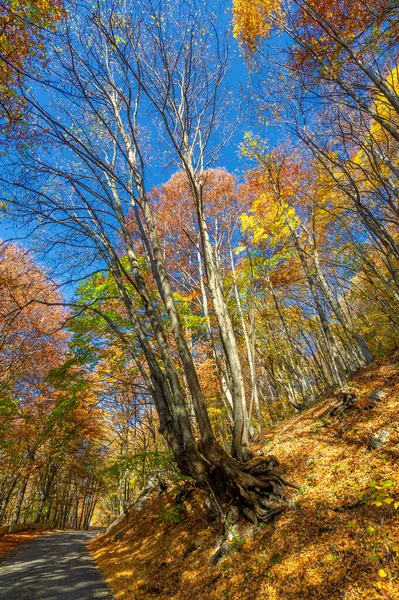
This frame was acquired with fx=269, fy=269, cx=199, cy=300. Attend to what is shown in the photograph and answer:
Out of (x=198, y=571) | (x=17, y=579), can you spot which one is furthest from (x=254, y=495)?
(x=17, y=579)

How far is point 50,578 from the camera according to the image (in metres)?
5.39

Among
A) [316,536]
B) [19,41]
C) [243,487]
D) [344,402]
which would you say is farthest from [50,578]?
[19,41]

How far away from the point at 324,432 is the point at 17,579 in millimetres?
6599

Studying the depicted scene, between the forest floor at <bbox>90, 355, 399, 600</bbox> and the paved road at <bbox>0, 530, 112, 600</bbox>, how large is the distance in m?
0.44

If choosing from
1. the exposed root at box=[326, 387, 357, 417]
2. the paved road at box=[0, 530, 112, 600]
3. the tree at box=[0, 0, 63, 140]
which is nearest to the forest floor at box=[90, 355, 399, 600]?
the exposed root at box=[326, 387, 357, 417]

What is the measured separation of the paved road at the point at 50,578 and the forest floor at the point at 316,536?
443mm

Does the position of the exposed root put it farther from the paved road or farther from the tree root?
the paved road

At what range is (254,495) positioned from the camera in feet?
12.4

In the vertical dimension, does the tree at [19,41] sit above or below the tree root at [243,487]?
above

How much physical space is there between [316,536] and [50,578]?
5.85 metres

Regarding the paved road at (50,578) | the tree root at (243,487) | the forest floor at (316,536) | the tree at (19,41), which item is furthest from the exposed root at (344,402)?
the tree at (19,41)

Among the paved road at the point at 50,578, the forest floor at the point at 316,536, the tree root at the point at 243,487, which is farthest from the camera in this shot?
the paved road at the point at 50,578

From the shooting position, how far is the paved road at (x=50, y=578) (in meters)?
4.39

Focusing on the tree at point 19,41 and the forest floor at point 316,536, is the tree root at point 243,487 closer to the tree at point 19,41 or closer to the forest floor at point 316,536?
the forest floor at point 316,536
